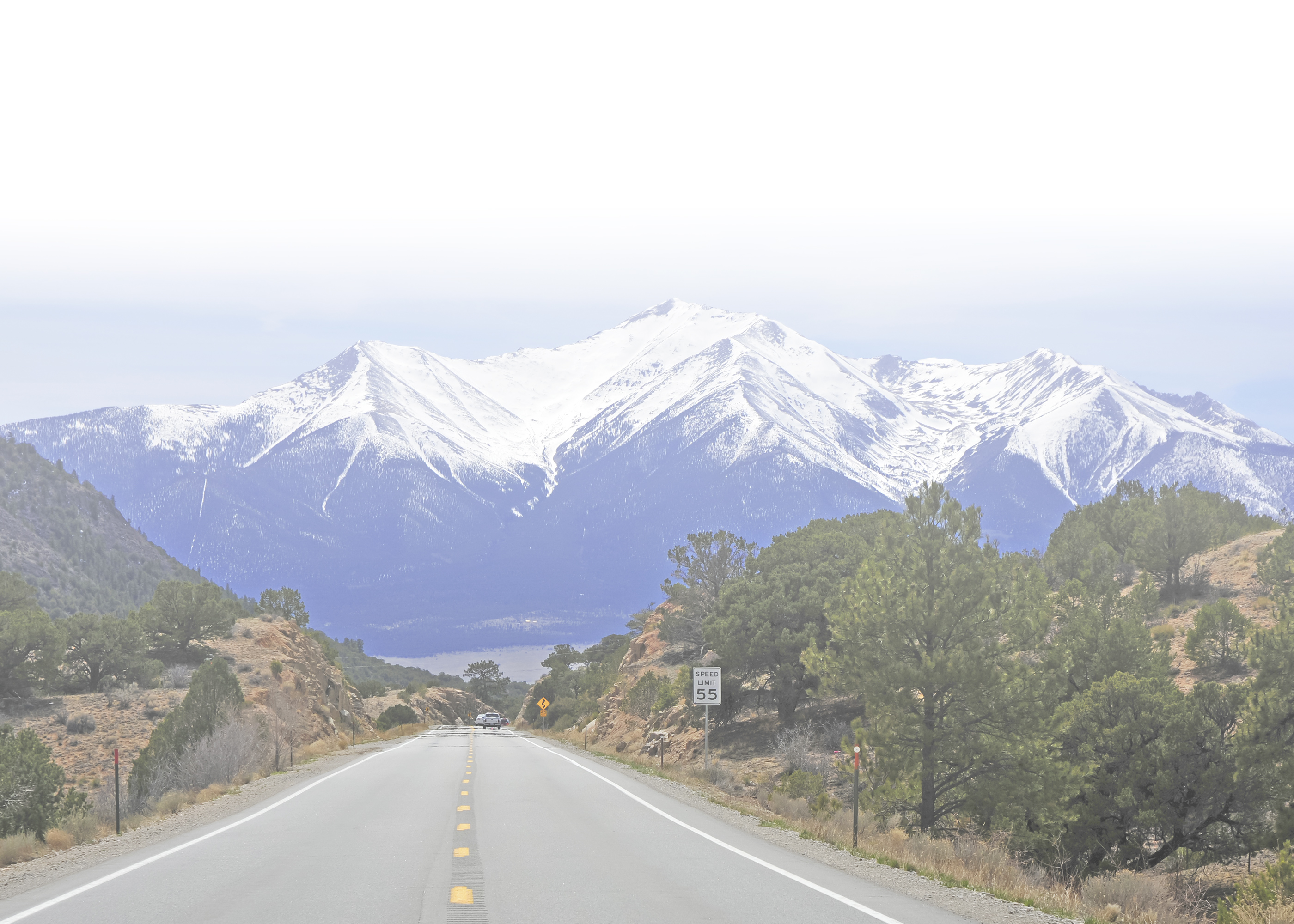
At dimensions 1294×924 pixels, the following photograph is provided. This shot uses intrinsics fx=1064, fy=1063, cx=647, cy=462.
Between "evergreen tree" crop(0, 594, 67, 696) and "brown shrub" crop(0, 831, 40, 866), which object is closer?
"brown shrub" crop(0, 831, 40, 866)

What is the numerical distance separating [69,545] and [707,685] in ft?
383

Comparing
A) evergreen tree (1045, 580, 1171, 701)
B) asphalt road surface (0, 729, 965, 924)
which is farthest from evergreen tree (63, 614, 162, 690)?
evergreen tree (1045, 580, 1171, 701)

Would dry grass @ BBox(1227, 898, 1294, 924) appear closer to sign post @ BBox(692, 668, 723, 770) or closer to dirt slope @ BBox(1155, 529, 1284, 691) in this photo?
sign post @ BBox(692, 668, 723, 770)

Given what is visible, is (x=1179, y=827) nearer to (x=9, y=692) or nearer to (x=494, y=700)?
(x=9, y=692)

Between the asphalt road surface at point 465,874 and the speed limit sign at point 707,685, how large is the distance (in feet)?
29.8

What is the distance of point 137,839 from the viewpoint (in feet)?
50.8

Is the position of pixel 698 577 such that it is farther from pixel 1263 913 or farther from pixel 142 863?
pixel 1263 913

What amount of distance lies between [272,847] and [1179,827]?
706 inches

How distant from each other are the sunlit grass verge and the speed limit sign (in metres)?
5.16

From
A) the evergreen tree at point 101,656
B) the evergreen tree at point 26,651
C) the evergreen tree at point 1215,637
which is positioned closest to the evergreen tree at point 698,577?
the evergreen tree at point 1215,637

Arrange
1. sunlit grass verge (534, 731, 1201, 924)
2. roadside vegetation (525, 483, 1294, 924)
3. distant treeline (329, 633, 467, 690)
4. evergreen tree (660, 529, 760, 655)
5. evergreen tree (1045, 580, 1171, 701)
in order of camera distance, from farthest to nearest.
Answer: distant treeline (329, 633, 467, 690), evergreen tree (660, 529, 760, 655), evergreen tree (1045, 580, 1171, 701), roadside vegetation (525, 483, 1294, 924), sunlit grass verge (534, 731, 1201, 924)

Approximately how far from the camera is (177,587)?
48.3 metres

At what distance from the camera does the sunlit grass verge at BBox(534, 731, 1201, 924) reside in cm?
1096

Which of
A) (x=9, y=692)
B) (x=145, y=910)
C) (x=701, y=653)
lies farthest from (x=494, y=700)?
(x=145, y=910)
